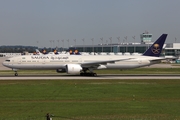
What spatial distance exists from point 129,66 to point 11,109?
38.4 meters

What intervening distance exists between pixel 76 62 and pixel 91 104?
31945 mm

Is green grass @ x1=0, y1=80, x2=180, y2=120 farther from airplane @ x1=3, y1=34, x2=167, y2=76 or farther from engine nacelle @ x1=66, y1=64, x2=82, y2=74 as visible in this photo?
airplane @ x1=3, y1=34, x2=167, y2=76

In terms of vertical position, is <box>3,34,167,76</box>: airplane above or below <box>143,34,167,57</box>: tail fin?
below

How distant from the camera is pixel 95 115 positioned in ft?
69.4

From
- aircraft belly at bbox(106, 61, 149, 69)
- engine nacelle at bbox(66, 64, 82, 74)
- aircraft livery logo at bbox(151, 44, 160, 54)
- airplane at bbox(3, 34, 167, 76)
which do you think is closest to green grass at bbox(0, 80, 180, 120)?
engine nacelle at bbox(66, 64, 82, 74)

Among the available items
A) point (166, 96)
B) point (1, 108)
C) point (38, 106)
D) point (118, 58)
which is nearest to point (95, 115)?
point (38, 106)

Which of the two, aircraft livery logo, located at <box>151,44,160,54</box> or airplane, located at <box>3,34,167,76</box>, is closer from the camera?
airplane, located at <box>3,34,167,76</box>

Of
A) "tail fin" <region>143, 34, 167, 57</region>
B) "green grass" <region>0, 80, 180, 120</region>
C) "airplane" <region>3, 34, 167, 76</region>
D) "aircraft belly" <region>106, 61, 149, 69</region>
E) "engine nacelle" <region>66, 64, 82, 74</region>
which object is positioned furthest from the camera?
"tail fin" <region>143, 34, 167, 57</region>

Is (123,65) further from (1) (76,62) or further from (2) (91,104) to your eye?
(2) (91,104)

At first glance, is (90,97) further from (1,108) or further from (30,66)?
(30,66)

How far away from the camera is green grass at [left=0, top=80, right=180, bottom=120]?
2117 centimetres

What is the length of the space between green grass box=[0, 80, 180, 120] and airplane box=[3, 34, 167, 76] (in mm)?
20526

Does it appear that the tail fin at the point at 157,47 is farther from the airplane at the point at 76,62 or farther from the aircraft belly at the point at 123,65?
the aircraft belly at the point at 123,65

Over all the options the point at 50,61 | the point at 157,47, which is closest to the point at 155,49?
the point at 157,47
